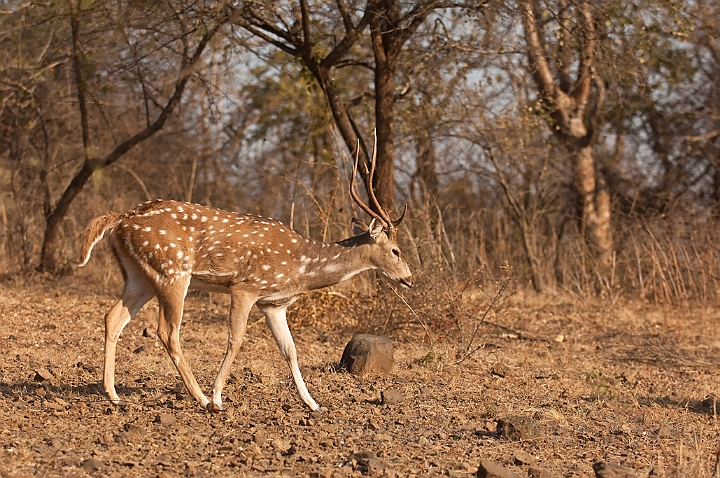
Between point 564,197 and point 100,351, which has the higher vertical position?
point 564,197

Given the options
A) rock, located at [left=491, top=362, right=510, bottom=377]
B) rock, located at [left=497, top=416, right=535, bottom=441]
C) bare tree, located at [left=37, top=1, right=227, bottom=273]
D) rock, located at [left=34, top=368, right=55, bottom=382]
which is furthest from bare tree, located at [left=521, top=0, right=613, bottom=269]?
rock, located at [left=34, top=368, right=55, bottom=382]

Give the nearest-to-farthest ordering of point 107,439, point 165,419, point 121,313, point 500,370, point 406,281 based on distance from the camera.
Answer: point 107,439 < point 165,419 < point 121,313 < point 406,281 < point 500,370

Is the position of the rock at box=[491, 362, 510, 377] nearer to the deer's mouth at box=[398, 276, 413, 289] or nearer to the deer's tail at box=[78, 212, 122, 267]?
the deer's mouth at box=[398, 276, 413, 289]

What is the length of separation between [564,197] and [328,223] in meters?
8.95

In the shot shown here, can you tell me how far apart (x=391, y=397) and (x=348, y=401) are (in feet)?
1.21

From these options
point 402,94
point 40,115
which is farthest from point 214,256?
point 40,115

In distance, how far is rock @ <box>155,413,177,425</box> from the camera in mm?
6883

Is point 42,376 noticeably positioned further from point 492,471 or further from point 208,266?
point 492,471

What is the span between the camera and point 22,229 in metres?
14.8

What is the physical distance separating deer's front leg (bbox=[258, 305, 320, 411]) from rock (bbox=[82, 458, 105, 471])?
6.98ft

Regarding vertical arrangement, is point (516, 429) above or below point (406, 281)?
below

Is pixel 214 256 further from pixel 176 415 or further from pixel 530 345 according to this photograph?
pixel 530 345

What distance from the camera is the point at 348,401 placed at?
8.02 m

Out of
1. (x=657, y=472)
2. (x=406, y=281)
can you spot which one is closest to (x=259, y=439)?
(x=406, y=281)
